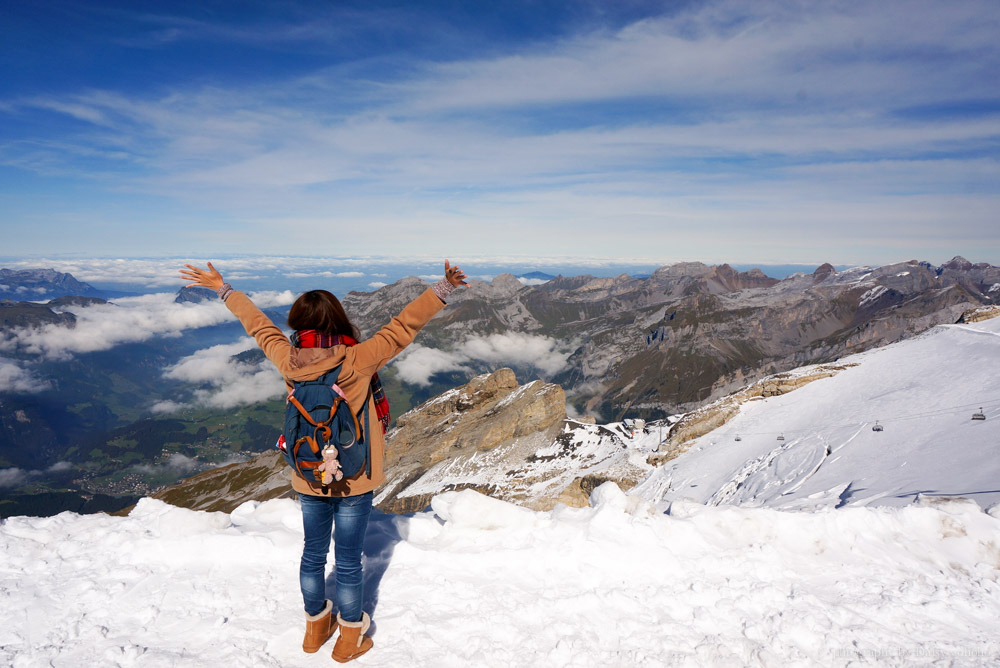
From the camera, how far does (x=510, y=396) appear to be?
128 meters

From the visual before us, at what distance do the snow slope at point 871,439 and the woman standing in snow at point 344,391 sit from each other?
274 inches

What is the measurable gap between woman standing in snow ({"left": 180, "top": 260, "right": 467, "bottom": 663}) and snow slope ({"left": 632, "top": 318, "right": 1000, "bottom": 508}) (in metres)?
6.96

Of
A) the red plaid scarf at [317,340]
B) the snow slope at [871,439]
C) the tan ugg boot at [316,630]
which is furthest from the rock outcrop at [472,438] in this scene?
the red plaid scarf at [317,340]

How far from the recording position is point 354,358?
5234 mm

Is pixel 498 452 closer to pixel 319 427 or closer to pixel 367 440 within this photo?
pixel 367 440

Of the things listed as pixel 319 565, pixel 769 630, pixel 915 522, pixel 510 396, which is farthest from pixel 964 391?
pixel 510 396

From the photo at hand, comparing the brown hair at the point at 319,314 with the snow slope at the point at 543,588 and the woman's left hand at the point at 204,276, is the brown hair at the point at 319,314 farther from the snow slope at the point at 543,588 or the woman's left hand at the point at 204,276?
the snow slope at the point at 543,588

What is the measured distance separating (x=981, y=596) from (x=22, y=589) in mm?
13271

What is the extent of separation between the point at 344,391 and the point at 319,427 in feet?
1.50

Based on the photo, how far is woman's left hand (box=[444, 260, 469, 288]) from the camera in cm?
564

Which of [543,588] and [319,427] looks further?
[543,588]

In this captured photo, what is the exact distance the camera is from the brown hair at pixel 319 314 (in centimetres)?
533

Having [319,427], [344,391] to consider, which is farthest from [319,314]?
[319,427]

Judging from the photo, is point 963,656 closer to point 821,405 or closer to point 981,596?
point 981,596
